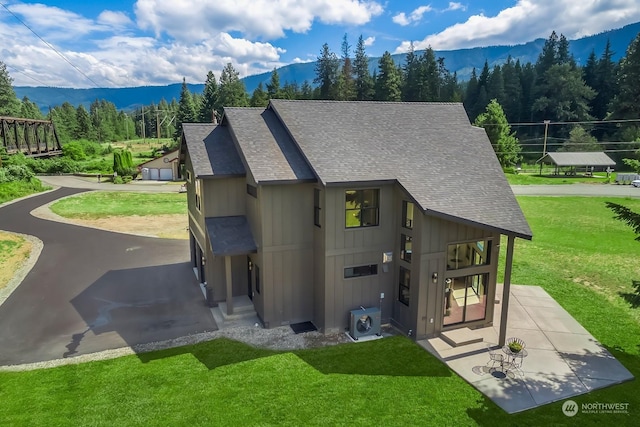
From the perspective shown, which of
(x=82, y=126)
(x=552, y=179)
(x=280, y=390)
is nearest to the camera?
(x=280, y=390)

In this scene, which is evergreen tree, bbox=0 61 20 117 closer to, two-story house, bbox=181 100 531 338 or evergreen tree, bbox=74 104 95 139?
evergreen tree, bbox=74 104 95 139

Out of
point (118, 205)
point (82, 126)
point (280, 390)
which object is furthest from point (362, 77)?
point (280, 390)

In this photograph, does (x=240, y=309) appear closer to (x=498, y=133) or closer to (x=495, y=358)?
(x=495, y=358)

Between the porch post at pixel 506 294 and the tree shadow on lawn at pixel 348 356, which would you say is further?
the porch post at pixel 506 294

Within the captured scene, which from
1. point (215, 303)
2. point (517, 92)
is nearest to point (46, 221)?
point (215, 303)

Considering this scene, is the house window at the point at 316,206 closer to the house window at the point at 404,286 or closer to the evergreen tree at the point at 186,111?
the house window at the point at 404,286

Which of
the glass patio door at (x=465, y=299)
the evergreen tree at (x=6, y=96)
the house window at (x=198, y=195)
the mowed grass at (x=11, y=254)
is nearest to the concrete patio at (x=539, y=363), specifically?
the glass patio door at (x=465, y=299)
